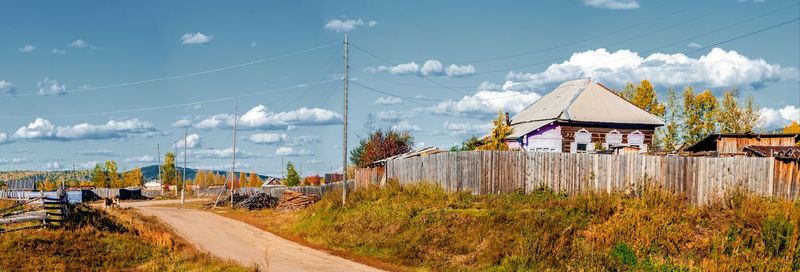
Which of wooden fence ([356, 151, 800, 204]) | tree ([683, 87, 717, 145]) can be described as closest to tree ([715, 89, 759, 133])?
tree ([683, 87, 717, 145])

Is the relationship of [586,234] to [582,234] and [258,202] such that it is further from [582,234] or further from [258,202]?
[258,202]

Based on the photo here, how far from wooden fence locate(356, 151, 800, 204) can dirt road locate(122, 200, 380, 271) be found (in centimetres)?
773

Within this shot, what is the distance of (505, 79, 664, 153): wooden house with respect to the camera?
45031 mm

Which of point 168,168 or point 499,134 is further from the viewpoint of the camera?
point 168,168

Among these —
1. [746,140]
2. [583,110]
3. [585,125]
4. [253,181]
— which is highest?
[583,110]

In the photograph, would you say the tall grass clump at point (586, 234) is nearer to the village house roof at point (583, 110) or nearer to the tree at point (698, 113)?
the village house roof at point (583, 110)

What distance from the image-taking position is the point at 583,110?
153ft

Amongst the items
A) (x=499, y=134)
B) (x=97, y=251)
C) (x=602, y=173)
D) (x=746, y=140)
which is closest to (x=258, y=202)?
(x=499, y=134)

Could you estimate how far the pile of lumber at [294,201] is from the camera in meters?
50.3

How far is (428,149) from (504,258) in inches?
848

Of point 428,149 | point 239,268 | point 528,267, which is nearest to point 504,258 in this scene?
point 528,267

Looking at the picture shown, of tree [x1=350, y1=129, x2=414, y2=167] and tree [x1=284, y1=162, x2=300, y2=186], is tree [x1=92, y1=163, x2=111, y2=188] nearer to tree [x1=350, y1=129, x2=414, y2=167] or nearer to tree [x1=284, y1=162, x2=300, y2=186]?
tree [x1=284, y1=162, x2=300, y2=186]

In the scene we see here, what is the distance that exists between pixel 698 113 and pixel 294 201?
1438 inches

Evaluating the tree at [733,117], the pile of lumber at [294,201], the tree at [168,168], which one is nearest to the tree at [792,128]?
the tree at [733,117]
